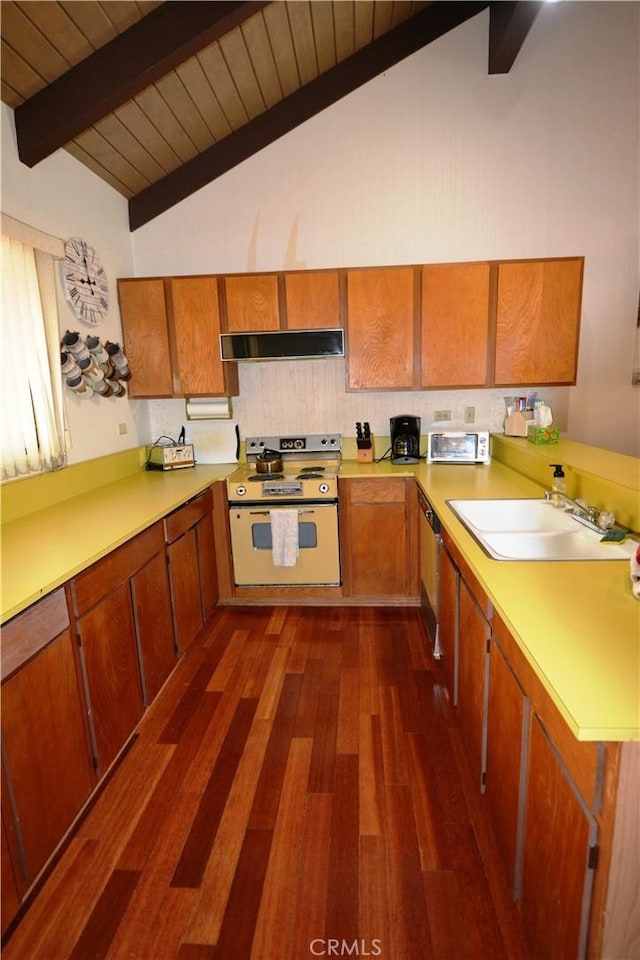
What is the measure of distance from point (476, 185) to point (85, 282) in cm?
260

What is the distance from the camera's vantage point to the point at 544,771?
42.3 inches

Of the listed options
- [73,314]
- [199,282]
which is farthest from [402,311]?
[73,314]

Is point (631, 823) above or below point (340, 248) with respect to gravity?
below

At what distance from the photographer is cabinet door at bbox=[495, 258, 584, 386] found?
117 inches

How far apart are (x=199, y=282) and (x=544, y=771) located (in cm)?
311

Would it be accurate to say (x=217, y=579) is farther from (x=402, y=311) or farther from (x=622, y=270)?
(x=622, y=270)

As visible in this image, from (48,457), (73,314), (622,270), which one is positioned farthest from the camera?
(622,270)

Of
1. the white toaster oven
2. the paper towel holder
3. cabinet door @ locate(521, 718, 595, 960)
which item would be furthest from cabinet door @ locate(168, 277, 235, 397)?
cabinet door @ locate(521, 718, 595, 960)

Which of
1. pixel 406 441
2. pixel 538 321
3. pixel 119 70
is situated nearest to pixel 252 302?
pixel 119 70

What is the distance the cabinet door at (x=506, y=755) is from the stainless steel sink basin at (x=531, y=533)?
395mm

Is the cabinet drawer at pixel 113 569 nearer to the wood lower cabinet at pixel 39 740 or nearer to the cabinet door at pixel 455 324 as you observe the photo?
the wood lower cabinet at pixel 39 740

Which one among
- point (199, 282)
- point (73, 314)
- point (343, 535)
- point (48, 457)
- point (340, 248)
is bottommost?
point (343, 535)

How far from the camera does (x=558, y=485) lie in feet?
7.04

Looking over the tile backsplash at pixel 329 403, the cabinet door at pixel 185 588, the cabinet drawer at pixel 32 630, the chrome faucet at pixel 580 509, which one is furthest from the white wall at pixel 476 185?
the cabinet drawer at pixel 32 630
